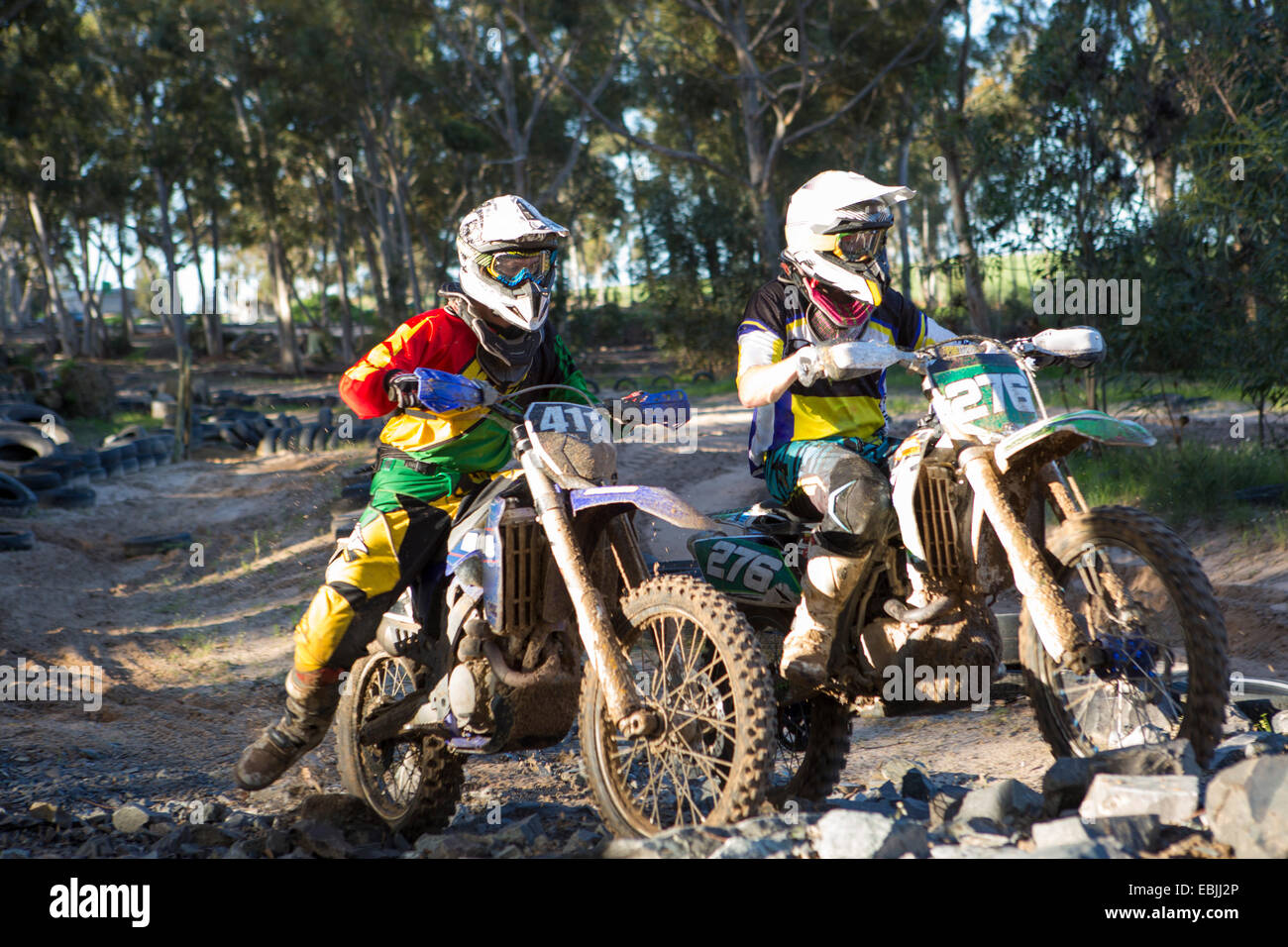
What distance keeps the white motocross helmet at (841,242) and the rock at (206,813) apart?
3.37 meters

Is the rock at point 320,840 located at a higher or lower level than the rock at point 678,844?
lower

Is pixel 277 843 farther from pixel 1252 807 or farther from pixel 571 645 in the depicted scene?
pixel 1252 807

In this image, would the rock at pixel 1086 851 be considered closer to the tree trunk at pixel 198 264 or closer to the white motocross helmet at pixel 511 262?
the white motocross helmet at pixel 511 262

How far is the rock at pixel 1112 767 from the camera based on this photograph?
3.54 meters

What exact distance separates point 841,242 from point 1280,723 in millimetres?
3218

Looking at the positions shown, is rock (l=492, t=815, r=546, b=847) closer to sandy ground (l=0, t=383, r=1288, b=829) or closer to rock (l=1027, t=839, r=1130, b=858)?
sandy ground (l=0, t=383, r=1288, b=829)

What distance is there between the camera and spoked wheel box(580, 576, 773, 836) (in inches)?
141

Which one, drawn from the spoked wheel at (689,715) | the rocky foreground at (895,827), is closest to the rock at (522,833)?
the rocky foreground at (895,827)

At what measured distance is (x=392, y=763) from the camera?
5039 millimetres

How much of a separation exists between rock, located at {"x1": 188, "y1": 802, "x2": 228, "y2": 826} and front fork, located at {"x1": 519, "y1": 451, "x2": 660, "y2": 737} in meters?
2.18
